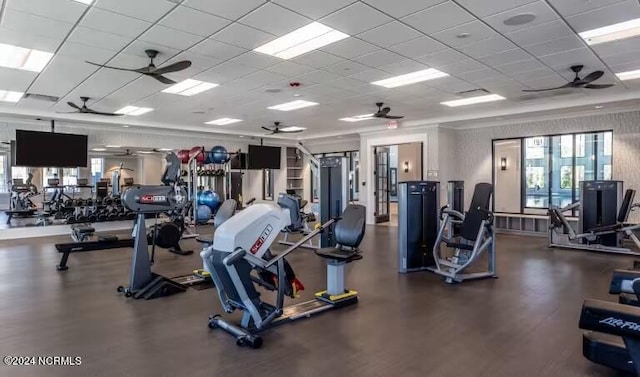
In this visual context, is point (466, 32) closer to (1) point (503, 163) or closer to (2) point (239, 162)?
(1) point (503, 163)

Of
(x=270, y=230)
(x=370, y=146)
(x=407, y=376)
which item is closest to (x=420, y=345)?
(x=407, y=376)

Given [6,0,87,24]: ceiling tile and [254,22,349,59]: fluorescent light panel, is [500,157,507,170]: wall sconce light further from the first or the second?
[6,0,87,24]: ceiling tile

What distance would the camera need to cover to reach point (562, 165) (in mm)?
9398

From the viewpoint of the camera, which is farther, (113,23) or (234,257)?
(113,23)

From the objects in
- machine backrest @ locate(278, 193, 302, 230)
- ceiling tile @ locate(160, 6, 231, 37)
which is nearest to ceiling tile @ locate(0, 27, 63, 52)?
ceiling tile @ locate(160, 6, 231, 37)

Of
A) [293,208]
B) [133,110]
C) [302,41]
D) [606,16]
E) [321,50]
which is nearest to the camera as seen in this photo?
[606,16]

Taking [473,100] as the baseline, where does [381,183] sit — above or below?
below

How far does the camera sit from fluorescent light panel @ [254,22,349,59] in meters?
4.39

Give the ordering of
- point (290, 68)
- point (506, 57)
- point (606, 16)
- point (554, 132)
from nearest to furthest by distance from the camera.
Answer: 1. point (606, 16)
2. point (506, 57)
3. point (290, 68)
4. point (554, 132)

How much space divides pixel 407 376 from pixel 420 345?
0.55m

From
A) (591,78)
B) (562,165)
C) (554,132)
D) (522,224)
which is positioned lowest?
(522,224)

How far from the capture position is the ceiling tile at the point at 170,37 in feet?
14.0

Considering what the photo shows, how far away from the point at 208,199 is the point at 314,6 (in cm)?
766

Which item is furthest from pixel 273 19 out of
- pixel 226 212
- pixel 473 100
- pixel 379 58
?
pixel 473 100
